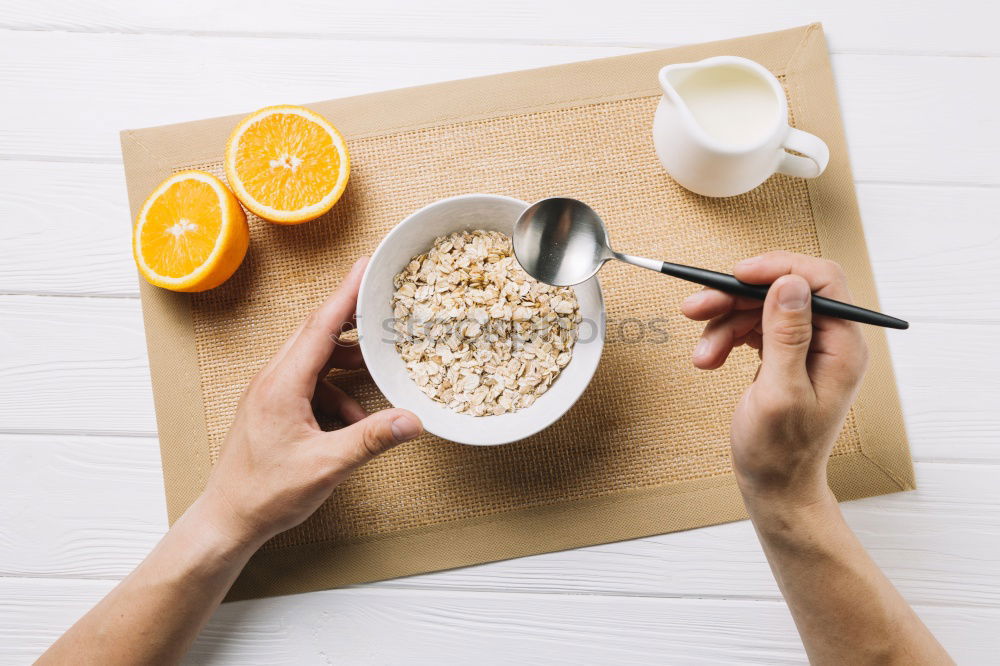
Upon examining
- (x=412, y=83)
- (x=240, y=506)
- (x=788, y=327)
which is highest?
(x=412, y=83)

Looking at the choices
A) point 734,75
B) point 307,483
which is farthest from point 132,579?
point 734,75

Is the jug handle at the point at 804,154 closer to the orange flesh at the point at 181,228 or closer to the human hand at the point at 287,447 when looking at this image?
the human hand at the point at 287,447

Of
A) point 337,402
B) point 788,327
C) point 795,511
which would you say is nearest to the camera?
point 788,327

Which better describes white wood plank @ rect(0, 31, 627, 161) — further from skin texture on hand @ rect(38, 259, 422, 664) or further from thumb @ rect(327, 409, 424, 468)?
thumb @ rect(327, 409, 424, 468)

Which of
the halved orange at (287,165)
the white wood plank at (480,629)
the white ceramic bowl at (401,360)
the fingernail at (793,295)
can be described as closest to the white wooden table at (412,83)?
the white wood plank at (480,629)

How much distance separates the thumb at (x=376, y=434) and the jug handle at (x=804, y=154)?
53 cm

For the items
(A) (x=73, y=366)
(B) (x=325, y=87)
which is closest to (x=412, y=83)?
(B) (x=325, y=87)

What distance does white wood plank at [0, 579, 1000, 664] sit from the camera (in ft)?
2.94

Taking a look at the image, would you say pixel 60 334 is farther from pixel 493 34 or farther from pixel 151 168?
pixel 493 34

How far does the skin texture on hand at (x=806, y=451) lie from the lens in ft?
2.19

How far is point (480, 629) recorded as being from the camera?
0.90 meters

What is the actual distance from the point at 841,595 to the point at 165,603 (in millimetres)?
776

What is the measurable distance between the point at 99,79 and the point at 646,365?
85 centimetres

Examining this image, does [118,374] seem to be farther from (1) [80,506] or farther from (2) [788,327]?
(2) [788,327]
